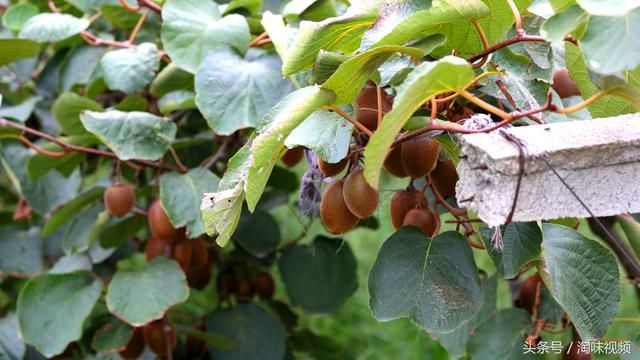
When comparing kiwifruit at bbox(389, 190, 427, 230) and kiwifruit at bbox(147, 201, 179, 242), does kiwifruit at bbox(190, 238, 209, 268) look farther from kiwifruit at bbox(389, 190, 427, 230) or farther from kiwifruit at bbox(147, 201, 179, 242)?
kiwifruit at bbox(389, 190, 427, 230)

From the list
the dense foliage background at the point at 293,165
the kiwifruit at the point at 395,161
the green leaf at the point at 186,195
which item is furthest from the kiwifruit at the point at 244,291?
the kiwifruit at the point at 395,161

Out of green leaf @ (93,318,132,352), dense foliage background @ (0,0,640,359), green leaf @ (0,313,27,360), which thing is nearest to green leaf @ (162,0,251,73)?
dense foliage background @ (0,0,640,359)

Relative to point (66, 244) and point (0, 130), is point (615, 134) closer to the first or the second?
point (0, 130)

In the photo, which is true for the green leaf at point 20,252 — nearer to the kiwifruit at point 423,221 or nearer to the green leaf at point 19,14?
the green leaf at point 19,14

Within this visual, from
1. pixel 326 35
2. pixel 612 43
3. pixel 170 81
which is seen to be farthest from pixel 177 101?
pixel 612 43

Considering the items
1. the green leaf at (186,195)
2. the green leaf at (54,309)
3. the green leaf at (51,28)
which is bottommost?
the green leaf at (54,309)

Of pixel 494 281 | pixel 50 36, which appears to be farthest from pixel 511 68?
pixel 50 36

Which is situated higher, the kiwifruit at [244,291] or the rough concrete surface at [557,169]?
the rough concrete surface at [557,169]

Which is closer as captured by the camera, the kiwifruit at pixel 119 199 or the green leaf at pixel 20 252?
the kiwifruit at pixel 119 199
